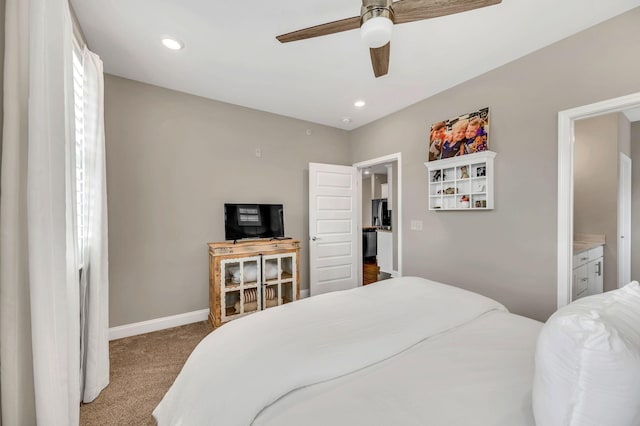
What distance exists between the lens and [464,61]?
2295 mm

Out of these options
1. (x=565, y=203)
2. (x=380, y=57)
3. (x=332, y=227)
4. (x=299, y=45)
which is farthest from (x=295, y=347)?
(x=332, y=227)

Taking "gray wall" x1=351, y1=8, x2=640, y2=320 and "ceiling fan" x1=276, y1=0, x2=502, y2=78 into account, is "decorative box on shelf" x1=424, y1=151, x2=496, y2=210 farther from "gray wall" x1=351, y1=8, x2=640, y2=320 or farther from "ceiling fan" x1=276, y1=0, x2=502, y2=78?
"ceiling fan" x1=276, y1=0, x2=502, y2=78

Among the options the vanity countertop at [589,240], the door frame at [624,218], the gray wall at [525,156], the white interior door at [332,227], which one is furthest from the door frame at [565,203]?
the white interior door at [332,227]

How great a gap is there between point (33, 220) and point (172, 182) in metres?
2.15

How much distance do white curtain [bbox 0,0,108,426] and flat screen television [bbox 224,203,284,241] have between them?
2038 millimetres

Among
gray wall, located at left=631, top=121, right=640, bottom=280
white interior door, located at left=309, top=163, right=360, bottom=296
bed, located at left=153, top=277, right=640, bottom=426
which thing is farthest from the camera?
white interior door, located at left=309, top=163, right=360, bottom=296

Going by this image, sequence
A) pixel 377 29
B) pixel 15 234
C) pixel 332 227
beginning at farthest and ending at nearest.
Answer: pixel 332 227 → pixel 377 29 → pixel 15 234

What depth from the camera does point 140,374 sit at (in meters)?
2.02

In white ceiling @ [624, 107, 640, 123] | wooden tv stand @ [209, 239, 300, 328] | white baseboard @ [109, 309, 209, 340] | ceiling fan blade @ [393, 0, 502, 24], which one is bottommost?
white baseboard @ [109, 309, 209, 340]

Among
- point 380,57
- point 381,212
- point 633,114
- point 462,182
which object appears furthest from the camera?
point 381,212

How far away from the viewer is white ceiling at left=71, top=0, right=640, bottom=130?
1707mm

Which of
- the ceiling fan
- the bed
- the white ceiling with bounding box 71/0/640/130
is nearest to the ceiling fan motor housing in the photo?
the ceiling fan

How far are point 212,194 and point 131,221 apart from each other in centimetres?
87

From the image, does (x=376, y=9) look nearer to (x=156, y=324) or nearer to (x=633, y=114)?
(x=156, y=324)
